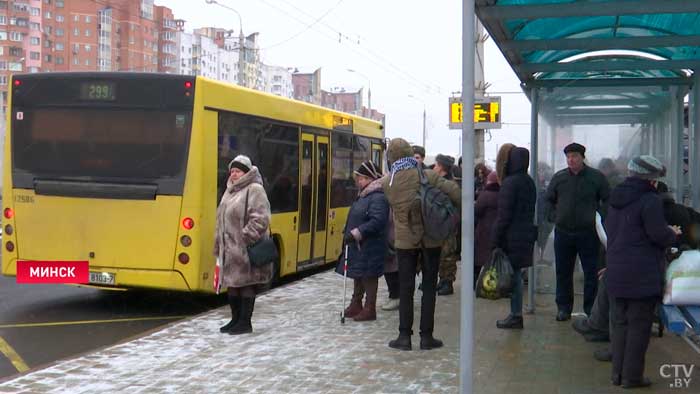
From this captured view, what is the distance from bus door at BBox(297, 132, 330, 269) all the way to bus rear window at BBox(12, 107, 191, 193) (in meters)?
3.59

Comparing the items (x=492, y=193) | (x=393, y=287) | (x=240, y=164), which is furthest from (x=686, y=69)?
(x=240, y=164)

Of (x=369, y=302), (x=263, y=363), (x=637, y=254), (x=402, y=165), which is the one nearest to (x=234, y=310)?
(x=369, y=302)

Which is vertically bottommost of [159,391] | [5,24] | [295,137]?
[159,391]

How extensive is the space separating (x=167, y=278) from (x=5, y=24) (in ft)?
362

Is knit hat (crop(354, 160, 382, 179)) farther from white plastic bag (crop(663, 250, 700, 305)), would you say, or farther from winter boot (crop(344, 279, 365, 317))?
white plastic bag (crop(663, 250, 700, 305))

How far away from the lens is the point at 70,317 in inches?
437

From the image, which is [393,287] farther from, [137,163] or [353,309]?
[137,163]

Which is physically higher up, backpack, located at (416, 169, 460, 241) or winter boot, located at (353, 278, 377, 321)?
backpack, located at (416, 169, 460, 241)

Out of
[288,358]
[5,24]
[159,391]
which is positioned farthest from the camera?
[5,24]

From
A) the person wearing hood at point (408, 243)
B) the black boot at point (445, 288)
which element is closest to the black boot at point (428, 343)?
the person wearing hood at point (408, 243)

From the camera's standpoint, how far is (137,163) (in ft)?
35.5

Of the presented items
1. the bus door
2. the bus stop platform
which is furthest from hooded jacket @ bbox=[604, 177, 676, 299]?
the bus door

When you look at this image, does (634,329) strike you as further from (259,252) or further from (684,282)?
(259,252)

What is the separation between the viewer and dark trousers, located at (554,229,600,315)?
9.08m
